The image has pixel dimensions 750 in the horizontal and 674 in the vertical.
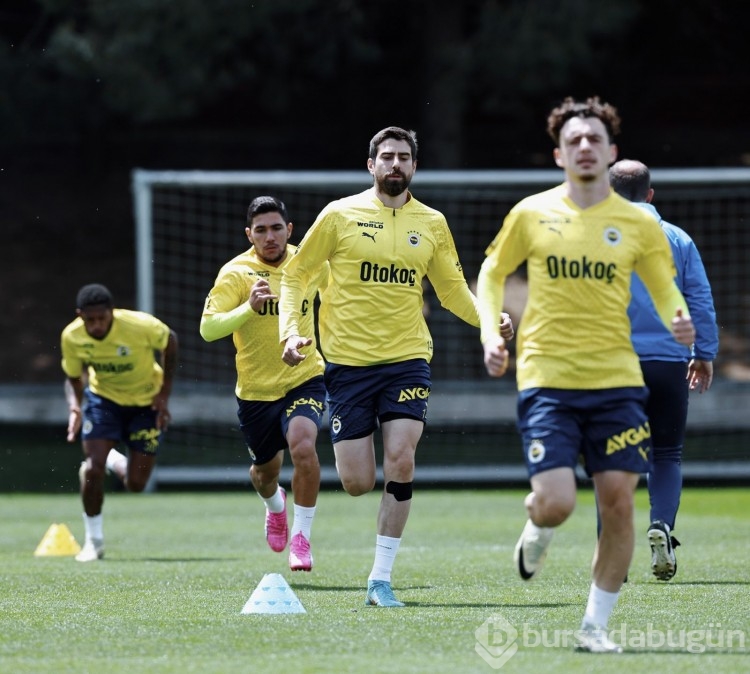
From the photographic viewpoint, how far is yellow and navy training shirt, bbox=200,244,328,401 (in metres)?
9.81

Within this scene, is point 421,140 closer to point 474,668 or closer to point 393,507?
point 393,507

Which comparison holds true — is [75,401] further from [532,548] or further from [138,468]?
[532,548]

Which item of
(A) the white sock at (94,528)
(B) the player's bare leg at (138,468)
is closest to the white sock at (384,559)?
(A) the white sock at (94,528)

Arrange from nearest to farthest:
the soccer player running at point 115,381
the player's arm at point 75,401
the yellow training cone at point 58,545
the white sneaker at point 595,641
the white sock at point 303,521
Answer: the white sneaker at point 595,641, the white sock at point 303,521, the yellow training cone at point 58,545, the player's arm at point 75,401, the soccer player running at point 115,381

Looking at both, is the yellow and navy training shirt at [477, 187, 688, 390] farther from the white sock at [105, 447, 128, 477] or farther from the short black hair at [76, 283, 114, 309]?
the white sock at [105, 447, 128, 477]

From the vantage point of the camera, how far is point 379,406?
27.5ft

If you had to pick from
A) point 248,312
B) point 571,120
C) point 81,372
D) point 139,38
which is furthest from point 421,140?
point 571,120

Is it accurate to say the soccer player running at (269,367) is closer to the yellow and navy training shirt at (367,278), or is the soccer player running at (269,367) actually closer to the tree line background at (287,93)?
the yellow and navy training shirt at (367,278)

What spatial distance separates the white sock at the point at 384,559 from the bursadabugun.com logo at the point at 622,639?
3.30ft

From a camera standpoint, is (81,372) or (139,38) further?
(139,38)

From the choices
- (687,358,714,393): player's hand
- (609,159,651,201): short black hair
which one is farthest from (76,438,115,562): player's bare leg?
(609,159,651,201): short black hair

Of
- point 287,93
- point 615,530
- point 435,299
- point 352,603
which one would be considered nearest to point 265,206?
point 352,603

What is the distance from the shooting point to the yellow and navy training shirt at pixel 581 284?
6418 millimetres

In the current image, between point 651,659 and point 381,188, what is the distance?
11.1ft
